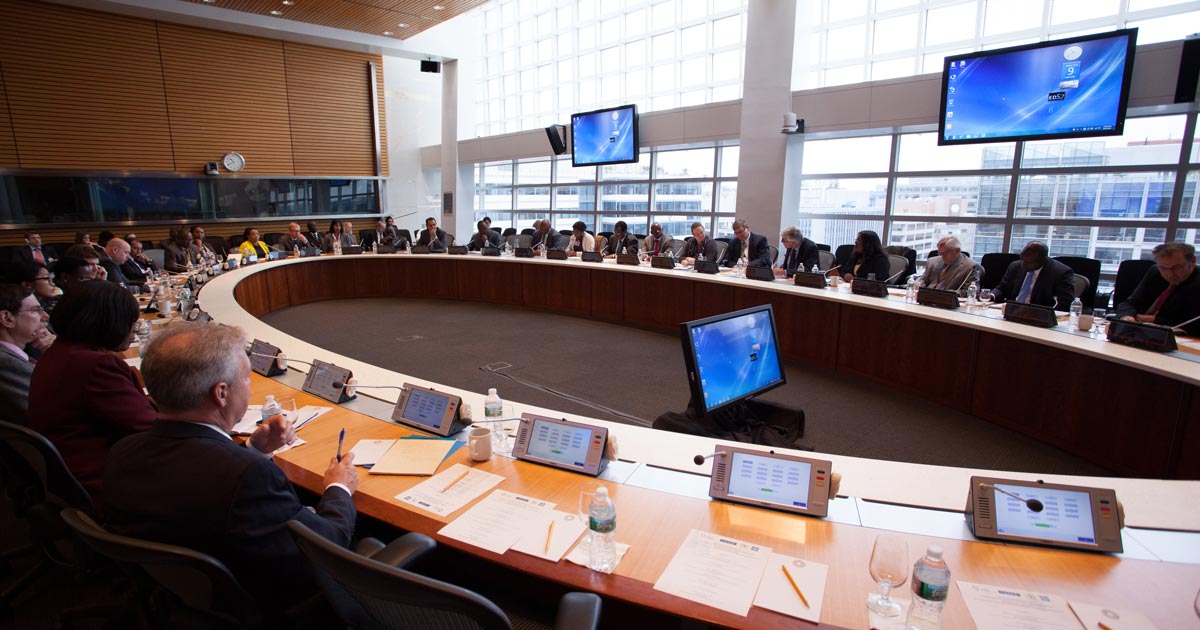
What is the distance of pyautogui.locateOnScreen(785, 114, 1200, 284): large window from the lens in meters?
5.32

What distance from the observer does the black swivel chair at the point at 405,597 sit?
32.0 inches

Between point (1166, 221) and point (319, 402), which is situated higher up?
point (1166, 221)

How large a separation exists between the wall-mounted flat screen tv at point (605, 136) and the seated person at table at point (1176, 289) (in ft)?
21.2

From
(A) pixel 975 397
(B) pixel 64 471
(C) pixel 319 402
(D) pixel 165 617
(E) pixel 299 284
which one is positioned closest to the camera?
(D) pixel 165 617

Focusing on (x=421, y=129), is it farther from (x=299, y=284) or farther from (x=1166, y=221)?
(x=1166, y=221)

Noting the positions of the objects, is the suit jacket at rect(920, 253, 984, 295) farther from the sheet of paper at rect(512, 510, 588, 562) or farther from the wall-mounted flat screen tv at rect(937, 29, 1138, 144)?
the sheet of paper at rect(512, 510, 588, 562)

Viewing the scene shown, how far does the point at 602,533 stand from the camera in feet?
4.11

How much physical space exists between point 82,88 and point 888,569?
40.8 feet

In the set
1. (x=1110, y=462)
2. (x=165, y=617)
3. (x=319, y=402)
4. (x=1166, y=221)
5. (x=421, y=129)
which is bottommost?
(x=1110, y=462)

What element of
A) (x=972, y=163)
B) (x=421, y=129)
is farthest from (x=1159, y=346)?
(x=421, y=129)

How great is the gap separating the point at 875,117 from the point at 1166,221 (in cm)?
285

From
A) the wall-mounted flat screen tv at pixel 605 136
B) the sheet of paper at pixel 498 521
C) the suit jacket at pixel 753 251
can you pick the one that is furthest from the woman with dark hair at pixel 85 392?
the wall-mounted flat screen tv at pixel 605 136

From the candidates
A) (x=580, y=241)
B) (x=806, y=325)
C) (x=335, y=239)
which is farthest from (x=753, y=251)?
(x=335, y=239)

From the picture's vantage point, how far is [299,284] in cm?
775
